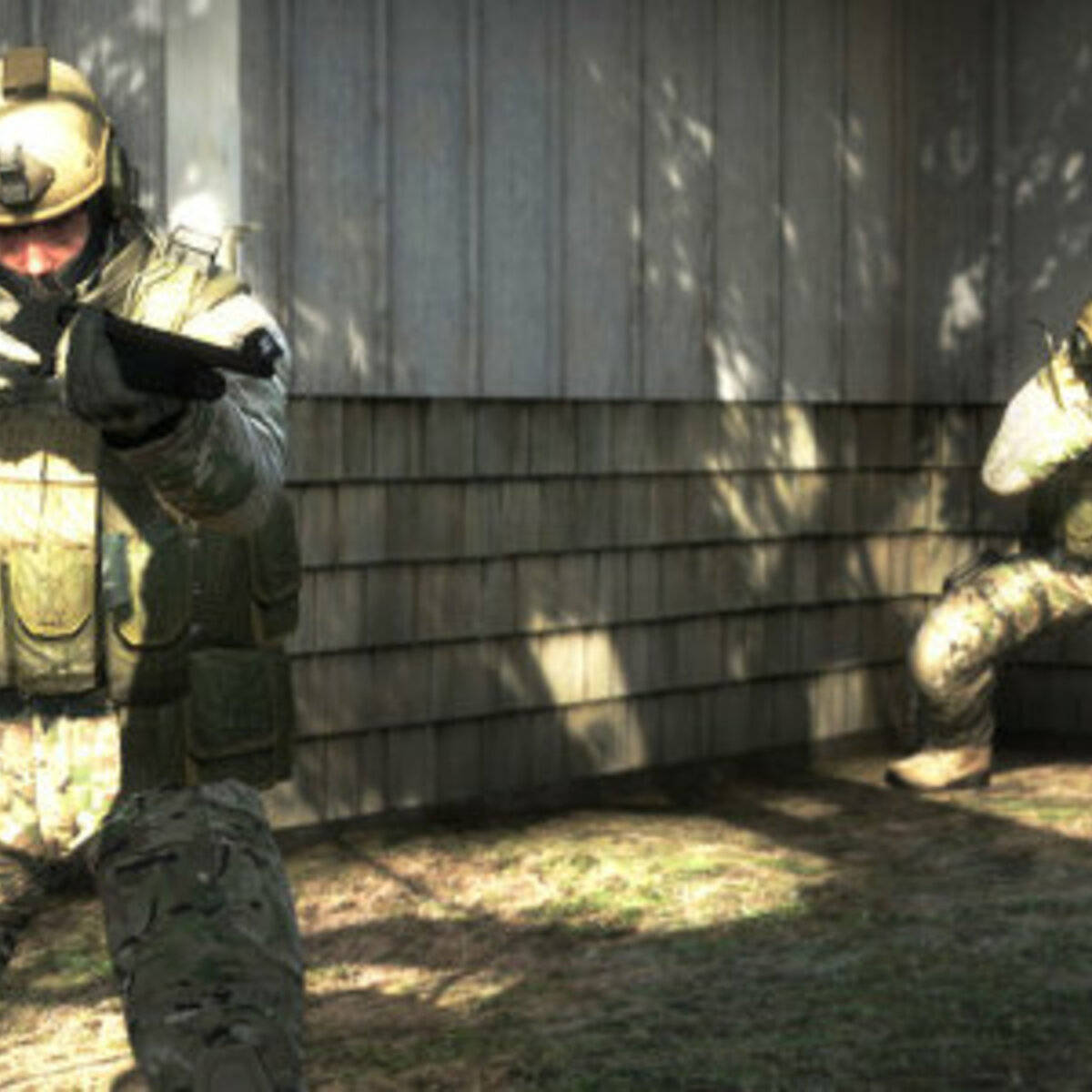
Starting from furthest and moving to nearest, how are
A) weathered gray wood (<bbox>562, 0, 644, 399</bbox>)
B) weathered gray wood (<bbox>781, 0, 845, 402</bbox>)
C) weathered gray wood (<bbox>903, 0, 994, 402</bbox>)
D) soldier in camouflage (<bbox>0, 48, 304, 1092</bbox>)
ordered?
weathered gray wood (<bbox>903, 0, 994, 402</bbox>)
weathered gray wood (<bbox>781, 0, 845, 402</bbox>)
weathered gray wood (<bbox>562, 0, 644, 399</bbox>)
soldier in camouflage (<bbox>0, 48, 304, 1092</bbox>)

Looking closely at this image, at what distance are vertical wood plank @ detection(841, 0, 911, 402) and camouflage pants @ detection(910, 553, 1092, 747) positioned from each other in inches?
57.5

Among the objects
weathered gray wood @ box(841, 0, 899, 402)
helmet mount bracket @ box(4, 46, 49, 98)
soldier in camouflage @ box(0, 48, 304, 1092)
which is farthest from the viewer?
weathered gray wood @ box(841, 0, 899, 402)

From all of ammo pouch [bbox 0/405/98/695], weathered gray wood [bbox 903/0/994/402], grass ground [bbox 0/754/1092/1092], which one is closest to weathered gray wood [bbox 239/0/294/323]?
grass ground [bbox 0/754/1092/1092]

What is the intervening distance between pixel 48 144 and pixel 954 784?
656cm

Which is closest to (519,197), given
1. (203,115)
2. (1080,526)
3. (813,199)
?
(203,115)

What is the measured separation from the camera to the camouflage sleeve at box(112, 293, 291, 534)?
318 centimetres

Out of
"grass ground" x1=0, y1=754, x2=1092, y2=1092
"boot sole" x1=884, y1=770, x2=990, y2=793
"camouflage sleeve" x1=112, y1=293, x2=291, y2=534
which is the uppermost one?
"camouflage sleeve" x1=112, y1=293, x2=291, y2=534

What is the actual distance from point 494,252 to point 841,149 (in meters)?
2.42

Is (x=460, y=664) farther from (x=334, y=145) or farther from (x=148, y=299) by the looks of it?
(x=148, y=299)

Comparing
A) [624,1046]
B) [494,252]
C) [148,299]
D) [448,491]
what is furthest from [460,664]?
[148,299]

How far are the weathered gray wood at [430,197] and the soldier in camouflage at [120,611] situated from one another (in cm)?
428

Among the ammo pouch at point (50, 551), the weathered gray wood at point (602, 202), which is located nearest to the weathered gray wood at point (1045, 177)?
the weathered gray wood at point (602, 202)

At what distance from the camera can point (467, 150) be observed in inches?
330

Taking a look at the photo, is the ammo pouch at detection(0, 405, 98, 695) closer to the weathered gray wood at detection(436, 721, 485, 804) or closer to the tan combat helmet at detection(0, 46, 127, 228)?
the tan combat helmet at detection(0, 46, 127, 228)
